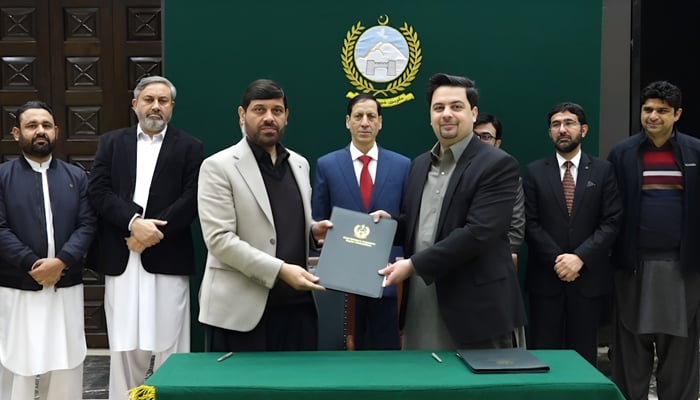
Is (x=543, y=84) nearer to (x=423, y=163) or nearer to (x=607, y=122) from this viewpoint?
(x=607, y=122)

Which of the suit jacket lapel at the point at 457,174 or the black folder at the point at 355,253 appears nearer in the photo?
the black folder at the point at 355,253

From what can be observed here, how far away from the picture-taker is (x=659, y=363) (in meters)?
4.20

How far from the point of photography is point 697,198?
4020 millimetres

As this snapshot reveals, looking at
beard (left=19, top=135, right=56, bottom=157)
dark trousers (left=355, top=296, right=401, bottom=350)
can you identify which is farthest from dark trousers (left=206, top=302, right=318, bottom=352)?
beard (left=19, top=135, right=56, bottom=157)

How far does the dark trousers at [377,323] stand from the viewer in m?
3.86

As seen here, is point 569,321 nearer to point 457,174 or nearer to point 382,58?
point 457,174

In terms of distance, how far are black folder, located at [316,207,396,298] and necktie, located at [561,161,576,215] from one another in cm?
166

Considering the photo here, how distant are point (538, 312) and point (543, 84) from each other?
1.59 m

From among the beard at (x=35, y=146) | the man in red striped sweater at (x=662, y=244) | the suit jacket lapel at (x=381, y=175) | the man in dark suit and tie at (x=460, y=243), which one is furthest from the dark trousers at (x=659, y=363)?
the beard at (x=35, y=146)

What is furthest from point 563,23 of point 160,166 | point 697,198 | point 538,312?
point 160,166

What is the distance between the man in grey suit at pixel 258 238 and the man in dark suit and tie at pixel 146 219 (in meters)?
0.87

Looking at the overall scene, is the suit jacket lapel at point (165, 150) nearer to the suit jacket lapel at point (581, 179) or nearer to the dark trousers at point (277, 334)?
the dark trousers at point (277, 334)

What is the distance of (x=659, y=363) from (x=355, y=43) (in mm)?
2734

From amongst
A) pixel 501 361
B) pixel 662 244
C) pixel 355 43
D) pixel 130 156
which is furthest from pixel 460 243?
pixel 355 43
